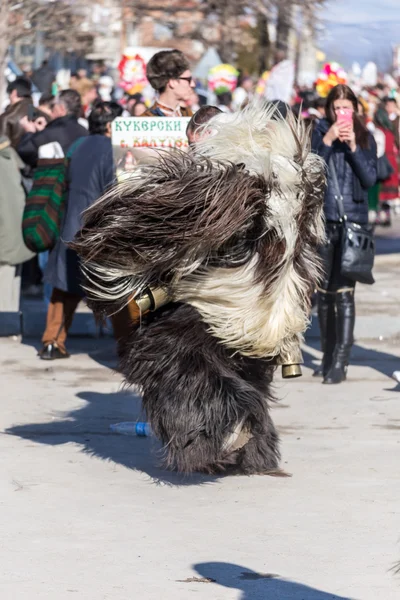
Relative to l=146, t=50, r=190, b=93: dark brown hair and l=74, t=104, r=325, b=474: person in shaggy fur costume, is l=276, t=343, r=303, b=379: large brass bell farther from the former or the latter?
l=146, t=50, r=190, b=93: dark brown hair

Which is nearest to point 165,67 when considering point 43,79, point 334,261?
point 334,261

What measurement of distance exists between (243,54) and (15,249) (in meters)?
31.8

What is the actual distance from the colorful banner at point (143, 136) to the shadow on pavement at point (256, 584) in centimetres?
314

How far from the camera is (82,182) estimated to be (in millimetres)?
9016

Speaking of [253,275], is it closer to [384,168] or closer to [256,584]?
[256,584]

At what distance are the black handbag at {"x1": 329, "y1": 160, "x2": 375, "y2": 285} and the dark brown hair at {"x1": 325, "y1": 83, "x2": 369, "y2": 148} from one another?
25 centimetres

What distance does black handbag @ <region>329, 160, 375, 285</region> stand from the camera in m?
8.35

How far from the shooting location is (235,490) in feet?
19.3

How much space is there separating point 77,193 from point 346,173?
1911 millimetres

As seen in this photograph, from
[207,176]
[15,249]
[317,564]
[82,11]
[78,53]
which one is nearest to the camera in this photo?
[317,564]

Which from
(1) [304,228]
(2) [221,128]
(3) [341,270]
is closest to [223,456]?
(1) [304,228]

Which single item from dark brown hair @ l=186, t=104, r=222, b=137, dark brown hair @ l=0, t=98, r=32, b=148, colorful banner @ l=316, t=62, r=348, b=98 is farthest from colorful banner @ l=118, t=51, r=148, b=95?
dark brown hair @ l=186, t=104, r=222, b=137

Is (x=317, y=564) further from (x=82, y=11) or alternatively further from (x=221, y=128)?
(x=82, y=11)

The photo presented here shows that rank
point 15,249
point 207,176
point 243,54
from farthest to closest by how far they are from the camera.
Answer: point 243,54 → point 15,249 → point 207,176
